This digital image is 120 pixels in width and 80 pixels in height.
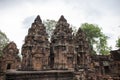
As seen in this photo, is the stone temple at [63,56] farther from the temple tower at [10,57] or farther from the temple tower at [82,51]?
the temple tower at [10,57]

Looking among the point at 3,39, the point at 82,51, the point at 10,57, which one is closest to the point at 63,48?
the point at 82,51

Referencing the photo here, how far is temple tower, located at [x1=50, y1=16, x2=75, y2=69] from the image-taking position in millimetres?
14539

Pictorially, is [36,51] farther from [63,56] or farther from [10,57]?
[10,57]

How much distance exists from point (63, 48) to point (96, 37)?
54.4 ft

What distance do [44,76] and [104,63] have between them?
396 inches

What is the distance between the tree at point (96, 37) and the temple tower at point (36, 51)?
1489 cm

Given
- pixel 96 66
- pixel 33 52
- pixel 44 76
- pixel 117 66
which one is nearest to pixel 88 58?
pixel 96 66

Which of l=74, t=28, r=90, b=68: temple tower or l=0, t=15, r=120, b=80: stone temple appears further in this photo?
l=74, t=28, r=90, b=68: temple tower

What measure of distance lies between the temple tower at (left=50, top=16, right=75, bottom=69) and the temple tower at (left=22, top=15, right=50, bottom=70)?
84 centimetres

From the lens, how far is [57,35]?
52.2 feet

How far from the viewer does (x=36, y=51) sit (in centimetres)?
1527

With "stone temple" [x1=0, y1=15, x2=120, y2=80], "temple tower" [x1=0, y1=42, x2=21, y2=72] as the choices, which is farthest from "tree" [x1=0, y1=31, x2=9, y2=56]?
"stone temple" [x1=0, y1=15, x2=120, y2=80]

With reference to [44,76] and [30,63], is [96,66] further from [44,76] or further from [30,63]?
[44,76]

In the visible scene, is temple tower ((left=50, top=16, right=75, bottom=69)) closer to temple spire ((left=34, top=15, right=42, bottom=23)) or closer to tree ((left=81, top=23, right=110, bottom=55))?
temple spire ((left=34, top=15, right=42, bottom=23))
